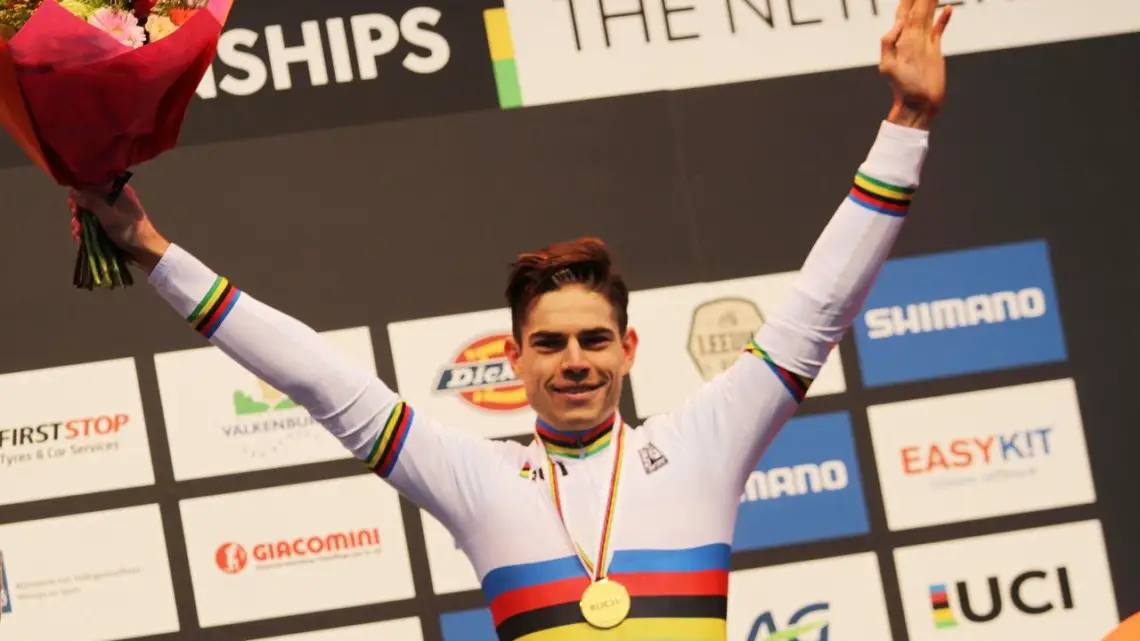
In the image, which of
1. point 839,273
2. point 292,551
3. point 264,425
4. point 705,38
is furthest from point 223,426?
point 839,273

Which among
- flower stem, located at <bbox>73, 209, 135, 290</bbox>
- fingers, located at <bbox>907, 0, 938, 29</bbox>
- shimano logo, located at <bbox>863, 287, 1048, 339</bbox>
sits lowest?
flower stem, located at <bbox>73, 209, 135, 290</bbox>

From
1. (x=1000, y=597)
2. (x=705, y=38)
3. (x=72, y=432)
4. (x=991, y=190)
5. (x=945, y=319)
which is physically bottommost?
(x=1000, y=597)

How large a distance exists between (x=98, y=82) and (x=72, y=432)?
2334mm

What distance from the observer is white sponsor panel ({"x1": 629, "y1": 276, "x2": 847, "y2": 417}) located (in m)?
4.22

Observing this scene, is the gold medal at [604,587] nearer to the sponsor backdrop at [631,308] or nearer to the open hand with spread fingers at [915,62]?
the open hand with spread fingers at [915,62]

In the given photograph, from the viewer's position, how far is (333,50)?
425 centimetres

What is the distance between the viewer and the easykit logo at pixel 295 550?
163 inches

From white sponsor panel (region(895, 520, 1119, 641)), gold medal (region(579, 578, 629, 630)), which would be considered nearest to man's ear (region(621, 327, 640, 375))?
gold medal (region(579, 578, 629, 630))

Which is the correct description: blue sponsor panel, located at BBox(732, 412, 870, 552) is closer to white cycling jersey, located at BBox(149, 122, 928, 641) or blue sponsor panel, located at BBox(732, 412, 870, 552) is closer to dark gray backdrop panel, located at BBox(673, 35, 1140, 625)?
dark gray backdrop panel, located at BBox(673, 35, 1140, 625)

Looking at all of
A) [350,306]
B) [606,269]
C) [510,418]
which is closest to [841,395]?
[510,418]

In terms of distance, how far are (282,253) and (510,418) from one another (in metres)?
0.78

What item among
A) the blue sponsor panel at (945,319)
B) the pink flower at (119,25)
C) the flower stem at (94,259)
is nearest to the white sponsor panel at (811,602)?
the blue sponsor panel at (945,319)

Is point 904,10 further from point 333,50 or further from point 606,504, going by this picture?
point 333,50

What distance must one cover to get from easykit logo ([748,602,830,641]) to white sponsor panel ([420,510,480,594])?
0.79m
